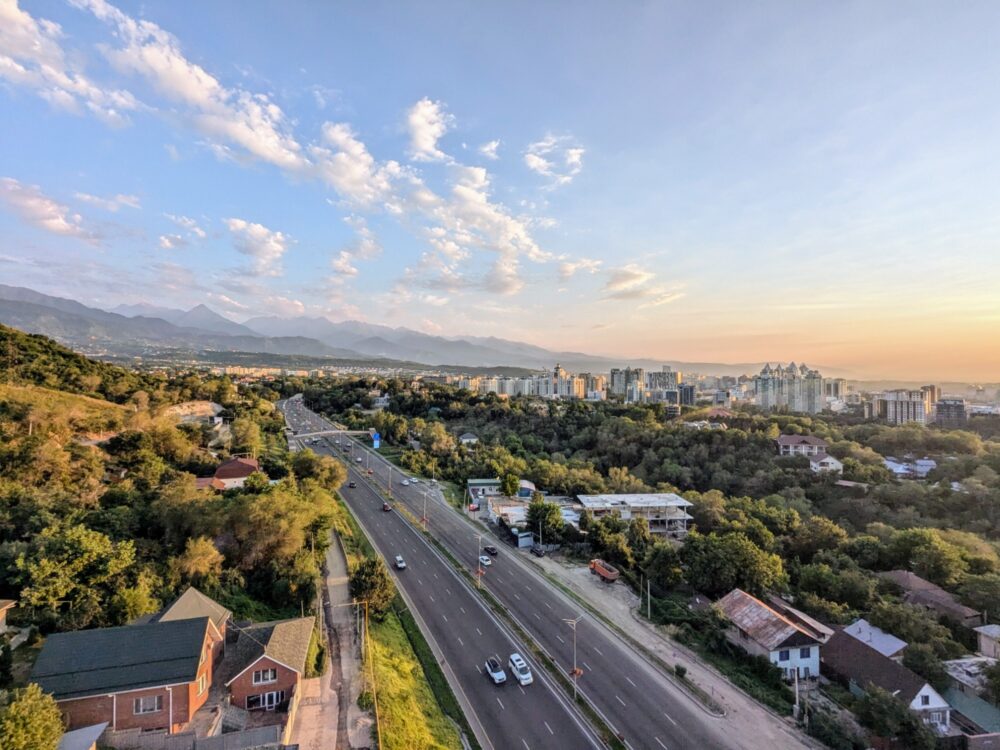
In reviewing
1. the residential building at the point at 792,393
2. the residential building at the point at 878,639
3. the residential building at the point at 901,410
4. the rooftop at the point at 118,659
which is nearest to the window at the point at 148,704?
the rooftop at the point at 118,659

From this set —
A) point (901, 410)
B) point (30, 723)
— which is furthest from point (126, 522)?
point (901, 410)

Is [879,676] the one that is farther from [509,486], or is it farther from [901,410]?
[901,410]

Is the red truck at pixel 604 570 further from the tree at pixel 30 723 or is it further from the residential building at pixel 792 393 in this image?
the residential building at pixel 792 393

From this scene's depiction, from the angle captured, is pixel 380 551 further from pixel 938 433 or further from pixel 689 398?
pixel 689 398

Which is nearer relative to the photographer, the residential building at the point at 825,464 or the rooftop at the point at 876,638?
the rooftop at the point at 876,638

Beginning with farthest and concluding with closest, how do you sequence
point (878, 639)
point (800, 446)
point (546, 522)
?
point (800, 446)
point (546, 522)
point (878, 639)

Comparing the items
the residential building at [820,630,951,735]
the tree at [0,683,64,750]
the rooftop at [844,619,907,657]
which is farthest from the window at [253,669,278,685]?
the rooftop at [844,619,907,657]


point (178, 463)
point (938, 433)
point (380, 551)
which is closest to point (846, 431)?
point (938, 433)

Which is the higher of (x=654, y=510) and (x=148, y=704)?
(x=148, y=704)
